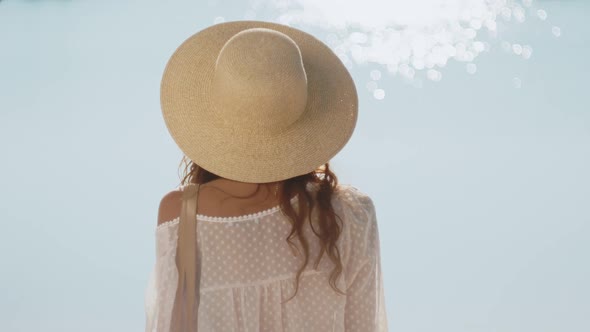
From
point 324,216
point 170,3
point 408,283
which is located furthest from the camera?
point 170,3

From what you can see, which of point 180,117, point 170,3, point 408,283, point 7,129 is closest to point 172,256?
point 180,117

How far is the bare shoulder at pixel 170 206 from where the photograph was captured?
1.61 m

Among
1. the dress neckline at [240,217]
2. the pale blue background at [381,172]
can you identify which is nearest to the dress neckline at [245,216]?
the dress neckline at [240,217]

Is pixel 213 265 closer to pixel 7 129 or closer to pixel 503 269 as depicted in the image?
pixel 503 269

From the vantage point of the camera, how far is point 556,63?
4961mm

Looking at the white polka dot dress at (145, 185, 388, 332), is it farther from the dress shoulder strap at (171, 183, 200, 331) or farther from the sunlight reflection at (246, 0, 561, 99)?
the sunlight reflection at (246, 0, 561, 99)

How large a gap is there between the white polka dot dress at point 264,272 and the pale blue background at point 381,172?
2246 millimetres

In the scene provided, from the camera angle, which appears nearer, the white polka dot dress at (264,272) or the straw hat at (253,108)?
the straw hat at (253,108)

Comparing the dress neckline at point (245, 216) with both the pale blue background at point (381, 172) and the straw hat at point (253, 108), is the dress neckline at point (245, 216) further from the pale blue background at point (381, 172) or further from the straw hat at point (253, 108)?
the pale blue background at point (381, 172)

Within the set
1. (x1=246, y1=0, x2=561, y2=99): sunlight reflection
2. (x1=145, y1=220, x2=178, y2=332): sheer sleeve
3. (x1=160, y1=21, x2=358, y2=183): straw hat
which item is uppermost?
(x1=246, y1=0, x2=561, y2=99): sunlight reflection

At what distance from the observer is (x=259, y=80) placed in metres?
1.52

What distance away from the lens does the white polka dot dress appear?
1.63m

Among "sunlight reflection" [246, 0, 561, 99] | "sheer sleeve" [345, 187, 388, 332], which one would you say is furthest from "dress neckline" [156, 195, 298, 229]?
"sunlight reflection" [246, 0, 561, 99]

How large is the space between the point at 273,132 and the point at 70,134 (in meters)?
3.34
